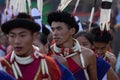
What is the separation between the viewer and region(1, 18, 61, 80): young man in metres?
8.00

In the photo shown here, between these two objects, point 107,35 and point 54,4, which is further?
point 54,4

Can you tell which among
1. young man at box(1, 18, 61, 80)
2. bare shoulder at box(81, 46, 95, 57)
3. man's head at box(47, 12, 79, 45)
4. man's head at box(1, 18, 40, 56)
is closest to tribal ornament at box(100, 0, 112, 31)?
bare shoulder at box(81, 46, 95, 57)

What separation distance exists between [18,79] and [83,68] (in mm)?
1852

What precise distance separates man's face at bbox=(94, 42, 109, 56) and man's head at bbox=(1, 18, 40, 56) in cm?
290

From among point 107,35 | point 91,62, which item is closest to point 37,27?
point 91,62

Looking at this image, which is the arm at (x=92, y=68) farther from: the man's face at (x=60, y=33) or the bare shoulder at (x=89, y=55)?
the man's face at (x=60, y=33)

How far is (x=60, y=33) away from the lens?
952 cm

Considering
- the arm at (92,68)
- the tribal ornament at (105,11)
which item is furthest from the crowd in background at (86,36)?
the arm at (92,68)

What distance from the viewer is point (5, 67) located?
812cm

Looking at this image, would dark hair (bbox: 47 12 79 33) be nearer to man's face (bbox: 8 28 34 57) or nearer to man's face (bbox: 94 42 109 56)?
man's face (bbox: 94 42 109 56)

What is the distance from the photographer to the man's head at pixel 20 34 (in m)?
7.96

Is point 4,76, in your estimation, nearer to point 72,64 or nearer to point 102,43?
point 72,64

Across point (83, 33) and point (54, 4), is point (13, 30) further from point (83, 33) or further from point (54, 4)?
point (54, 4)

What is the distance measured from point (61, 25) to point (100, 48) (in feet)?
4.91
